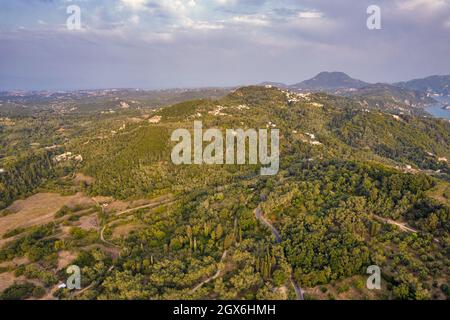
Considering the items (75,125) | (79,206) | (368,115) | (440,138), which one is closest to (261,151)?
(79,206)

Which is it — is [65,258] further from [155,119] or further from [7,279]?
[155,119]

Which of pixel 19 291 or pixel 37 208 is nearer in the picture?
pixel 19 291

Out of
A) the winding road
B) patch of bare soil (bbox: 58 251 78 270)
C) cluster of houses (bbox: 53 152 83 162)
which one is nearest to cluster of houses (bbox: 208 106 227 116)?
cluster of houses (bbox: 53 152 83 162)

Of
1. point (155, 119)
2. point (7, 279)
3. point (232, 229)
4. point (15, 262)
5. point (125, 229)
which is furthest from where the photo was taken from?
point (155, 119)

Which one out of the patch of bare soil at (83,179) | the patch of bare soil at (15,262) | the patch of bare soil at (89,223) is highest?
the patch of bare soil at (83,179)

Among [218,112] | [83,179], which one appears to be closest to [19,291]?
[83,179]

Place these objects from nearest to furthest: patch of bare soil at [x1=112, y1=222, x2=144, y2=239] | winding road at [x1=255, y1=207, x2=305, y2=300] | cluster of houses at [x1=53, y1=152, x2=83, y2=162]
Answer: winding road at [x1=255, y1=207, x2=305, y2=300]
patch of bare soil at [x1=112, y1=222, x2=144, y2=239]
cluster of houses at [x1=53, y1=152, x2=83, y2=162]

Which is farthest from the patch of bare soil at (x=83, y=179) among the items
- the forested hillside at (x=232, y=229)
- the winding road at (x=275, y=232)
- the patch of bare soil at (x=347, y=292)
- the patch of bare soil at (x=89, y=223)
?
the patch of bare soil at (x=347, y=292)

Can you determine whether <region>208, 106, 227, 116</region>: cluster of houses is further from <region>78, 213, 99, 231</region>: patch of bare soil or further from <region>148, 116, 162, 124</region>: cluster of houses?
<region>78, 213, 99, 231</region>: patch of bare soil

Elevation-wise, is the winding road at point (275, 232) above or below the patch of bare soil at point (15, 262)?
above

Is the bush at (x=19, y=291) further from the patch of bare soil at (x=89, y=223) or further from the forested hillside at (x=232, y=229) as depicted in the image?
the patch of bare soil at (x=89, y=223)

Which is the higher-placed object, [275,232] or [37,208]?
[275,232]

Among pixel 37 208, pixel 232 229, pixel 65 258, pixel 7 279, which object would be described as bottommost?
pixel 7 279
